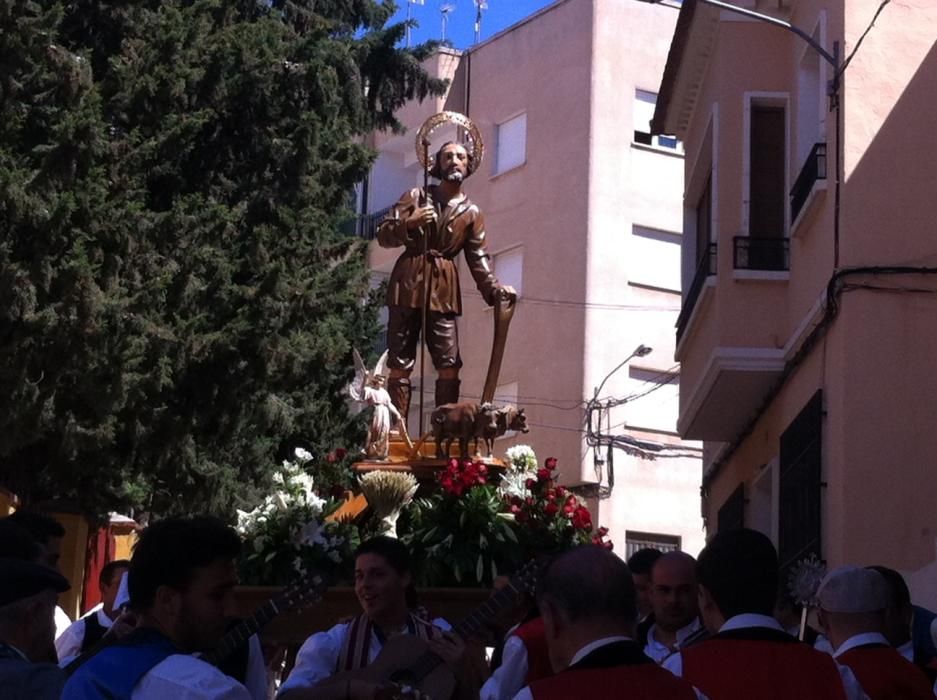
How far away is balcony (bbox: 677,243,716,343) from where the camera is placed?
1550cm

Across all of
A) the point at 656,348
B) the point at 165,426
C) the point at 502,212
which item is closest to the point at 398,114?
the point at 502,212

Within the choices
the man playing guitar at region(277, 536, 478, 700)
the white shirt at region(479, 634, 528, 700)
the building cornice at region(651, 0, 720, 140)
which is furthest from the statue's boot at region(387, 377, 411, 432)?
the white shirt at region(479, 634, 528, 700)

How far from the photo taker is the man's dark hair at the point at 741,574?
495 cm

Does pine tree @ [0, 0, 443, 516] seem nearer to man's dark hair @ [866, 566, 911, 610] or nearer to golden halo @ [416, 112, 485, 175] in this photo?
golden halo @ [416, 112, 485, 175]

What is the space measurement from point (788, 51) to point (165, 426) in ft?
25.2

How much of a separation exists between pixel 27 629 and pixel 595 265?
2871 cm

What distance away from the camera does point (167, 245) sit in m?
18.9

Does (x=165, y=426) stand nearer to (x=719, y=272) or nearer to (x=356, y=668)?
(x=719, y=272)

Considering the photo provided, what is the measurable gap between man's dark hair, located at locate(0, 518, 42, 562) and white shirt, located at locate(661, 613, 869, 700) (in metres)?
1.86

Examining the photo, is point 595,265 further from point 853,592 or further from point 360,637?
point 853,592

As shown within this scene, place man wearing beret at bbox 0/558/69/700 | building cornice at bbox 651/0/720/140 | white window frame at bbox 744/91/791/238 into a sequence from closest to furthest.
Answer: man wearing beret at bbox 0/558/69/700, white window frame at bbox 744/91/791/238, building cornice at bbox 651/0/720/140

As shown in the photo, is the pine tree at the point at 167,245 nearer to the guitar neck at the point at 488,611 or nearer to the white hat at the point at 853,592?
the guitar neck at the point at 488,611

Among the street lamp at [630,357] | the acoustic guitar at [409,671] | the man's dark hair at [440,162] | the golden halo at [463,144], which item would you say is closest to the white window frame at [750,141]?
the golden halo at [463,144]

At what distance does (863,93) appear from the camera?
13203 millimetres
